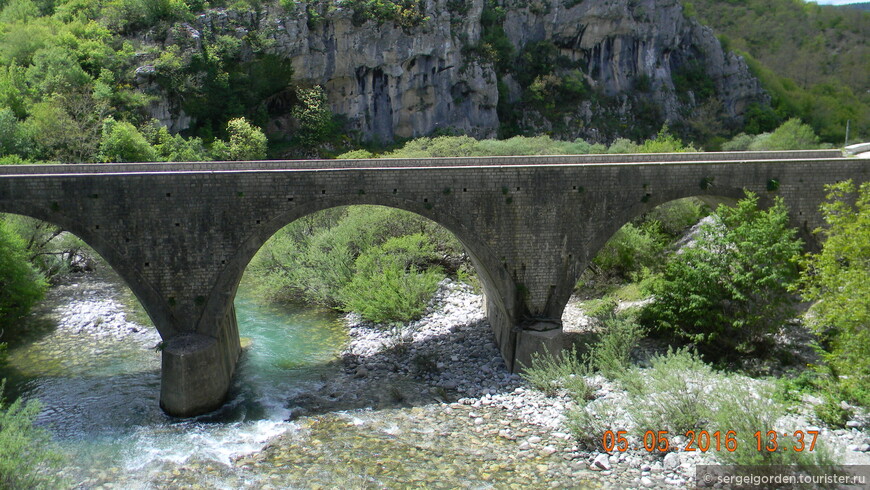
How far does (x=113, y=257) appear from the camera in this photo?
47.7 feet

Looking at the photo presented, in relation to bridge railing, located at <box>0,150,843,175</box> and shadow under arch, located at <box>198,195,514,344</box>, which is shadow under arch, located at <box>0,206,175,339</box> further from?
bridge railing, located at <box>0,150,843,175</box>

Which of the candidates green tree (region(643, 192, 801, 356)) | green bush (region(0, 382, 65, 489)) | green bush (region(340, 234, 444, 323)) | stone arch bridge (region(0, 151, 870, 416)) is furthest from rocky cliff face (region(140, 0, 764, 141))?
green tree (region(643, 192, 801, 356))

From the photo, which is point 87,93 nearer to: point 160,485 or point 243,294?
point 243,294

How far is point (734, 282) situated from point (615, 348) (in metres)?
3.53

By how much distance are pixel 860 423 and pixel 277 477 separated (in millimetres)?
11925

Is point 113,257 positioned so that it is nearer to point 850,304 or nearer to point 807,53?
point 850,304

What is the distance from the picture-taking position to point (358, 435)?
13.7 meters

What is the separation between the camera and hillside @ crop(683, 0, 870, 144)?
6034 cm

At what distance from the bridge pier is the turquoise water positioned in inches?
13.3

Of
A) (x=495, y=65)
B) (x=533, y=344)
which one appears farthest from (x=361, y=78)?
(x=533, y=344)

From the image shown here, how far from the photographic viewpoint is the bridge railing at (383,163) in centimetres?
1564

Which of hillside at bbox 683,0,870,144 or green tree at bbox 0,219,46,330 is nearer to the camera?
green tree at bbox 0,219,46,330

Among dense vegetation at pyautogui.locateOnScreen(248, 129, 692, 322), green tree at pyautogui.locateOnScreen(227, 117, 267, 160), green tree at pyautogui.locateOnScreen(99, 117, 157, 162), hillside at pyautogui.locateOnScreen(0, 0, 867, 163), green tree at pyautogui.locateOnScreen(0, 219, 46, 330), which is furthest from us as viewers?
green tree at pyautogui.locateOnScreen(227, 117, 267, 160)

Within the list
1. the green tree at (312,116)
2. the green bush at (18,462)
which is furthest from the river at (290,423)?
the green tree at (312,116)
